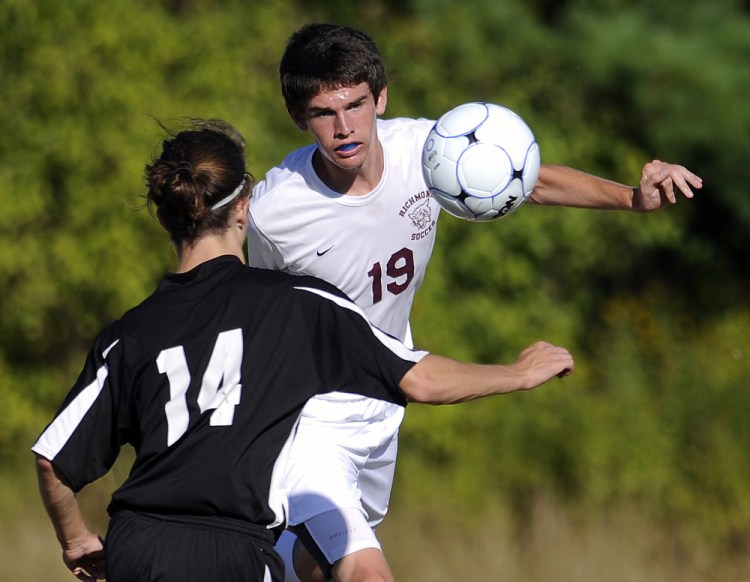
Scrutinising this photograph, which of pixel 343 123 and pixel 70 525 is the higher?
pixel 343 123

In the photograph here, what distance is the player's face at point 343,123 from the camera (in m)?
4.35

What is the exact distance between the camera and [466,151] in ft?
14.1

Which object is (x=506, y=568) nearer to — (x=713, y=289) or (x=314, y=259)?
(x=314, y=259)

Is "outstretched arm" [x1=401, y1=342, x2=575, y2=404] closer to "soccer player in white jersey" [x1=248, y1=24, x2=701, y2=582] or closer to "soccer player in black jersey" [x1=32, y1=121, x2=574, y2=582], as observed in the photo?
"soccer player in black jersey" [x1=32, y1=121, x2=574, y2=582]

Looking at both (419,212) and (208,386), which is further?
(419,212)

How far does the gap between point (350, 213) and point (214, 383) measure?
1.40 metres

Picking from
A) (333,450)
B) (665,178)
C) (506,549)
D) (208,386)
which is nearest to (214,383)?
(208,386)

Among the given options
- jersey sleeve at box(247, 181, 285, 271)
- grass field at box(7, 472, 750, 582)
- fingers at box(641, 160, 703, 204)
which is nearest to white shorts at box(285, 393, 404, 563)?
jersey sleeve at box(247, 181, 285, 271)

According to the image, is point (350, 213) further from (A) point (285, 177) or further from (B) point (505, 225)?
(B) point (505, 225)

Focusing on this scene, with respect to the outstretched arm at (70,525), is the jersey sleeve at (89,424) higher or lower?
higher

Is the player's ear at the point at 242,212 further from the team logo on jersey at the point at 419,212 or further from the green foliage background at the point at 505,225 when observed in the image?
the green foliage background at the point at 505,225

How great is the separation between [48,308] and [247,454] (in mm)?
6718

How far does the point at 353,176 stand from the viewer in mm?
4602

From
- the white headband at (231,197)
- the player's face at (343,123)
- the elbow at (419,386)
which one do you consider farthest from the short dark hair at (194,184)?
the player's face at (343,123)
